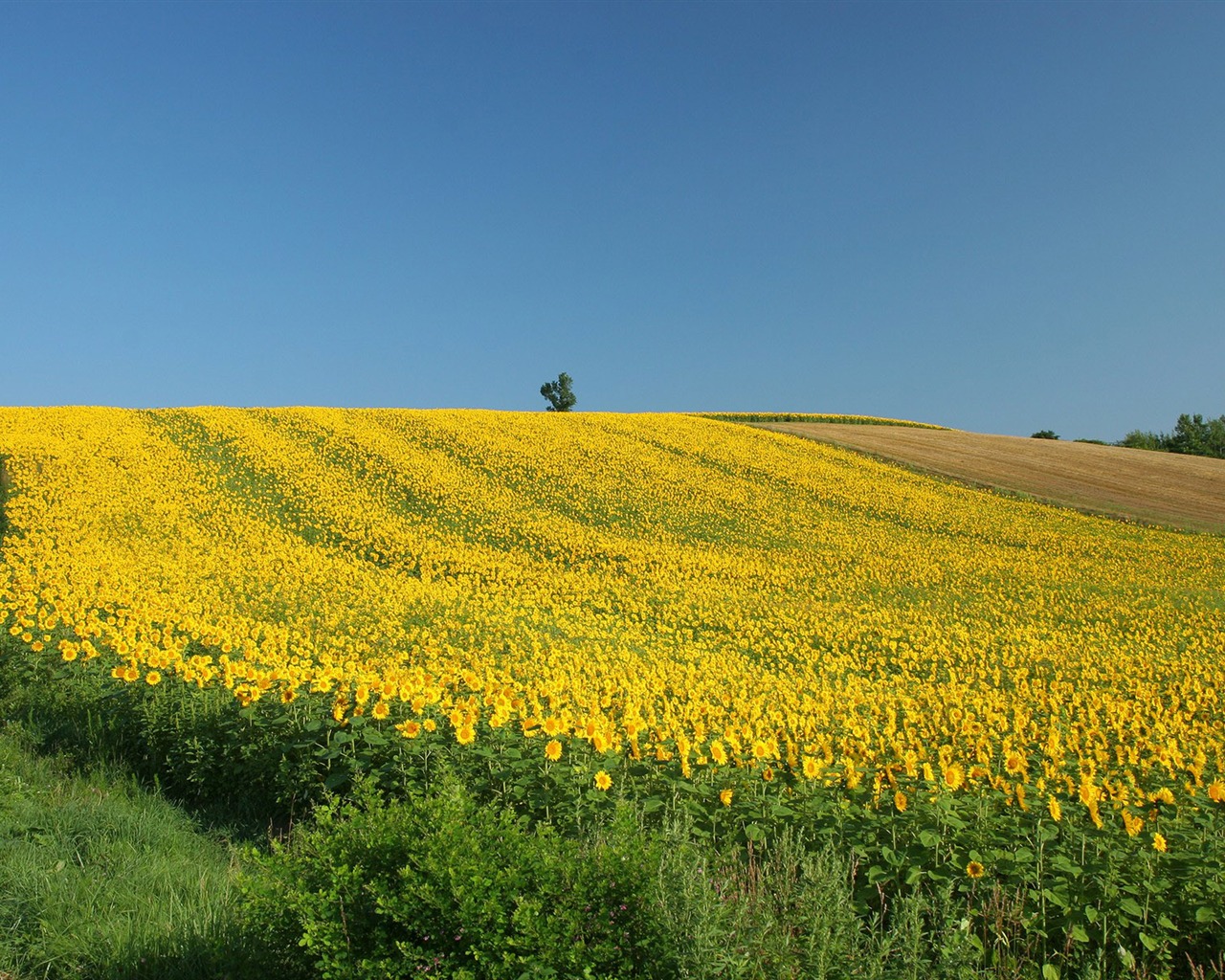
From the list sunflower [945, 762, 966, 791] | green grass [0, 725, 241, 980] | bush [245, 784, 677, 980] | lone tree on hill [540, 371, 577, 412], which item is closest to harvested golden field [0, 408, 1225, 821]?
sunflower [945, 762, 966, 791]

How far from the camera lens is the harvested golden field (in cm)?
682

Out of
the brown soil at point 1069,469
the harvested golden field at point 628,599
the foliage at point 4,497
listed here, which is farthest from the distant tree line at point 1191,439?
the foliage at point 4,497

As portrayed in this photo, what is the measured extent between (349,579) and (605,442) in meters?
20.5

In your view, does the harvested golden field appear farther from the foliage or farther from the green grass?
the green grass

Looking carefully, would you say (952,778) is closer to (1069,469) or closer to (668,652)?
(668,652)

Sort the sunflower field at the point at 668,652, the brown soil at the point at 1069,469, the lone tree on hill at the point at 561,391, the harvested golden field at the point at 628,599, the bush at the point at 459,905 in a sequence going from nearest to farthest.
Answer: the bush at the point at 459,905 → the sunflower field at the point at 668,652 → the harvested golden field at the point at 628,599 → the brown soil at the point at 1069,469 → the lone tree on hill at the point at 561,391

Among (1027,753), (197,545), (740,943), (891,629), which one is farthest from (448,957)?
(197,545)

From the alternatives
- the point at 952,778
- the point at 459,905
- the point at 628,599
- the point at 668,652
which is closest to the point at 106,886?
the point at 459,905

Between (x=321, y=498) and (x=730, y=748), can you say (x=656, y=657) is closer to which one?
(x=730, y=748)

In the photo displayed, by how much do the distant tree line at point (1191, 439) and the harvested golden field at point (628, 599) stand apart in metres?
63.0

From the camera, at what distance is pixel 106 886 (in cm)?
465

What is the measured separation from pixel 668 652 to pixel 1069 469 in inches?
1308

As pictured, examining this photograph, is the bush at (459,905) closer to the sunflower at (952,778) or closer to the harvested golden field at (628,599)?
the harvested golden field at (628,599)

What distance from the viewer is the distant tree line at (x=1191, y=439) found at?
79.9 metres
